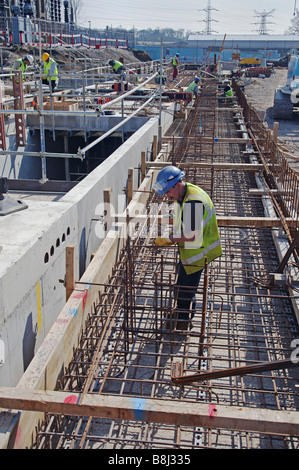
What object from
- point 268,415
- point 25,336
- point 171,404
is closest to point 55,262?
point 25,336

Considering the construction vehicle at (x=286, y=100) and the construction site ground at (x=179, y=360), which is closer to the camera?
the construction site ground at (x=179, y=360)

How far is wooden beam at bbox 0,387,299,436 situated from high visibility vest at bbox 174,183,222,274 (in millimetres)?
2063

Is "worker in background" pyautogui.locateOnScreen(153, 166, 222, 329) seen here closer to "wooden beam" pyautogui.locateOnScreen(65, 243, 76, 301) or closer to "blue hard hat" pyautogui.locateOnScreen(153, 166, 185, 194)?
"blue hard hat" pyautogui.locateOnScreen(153, 166, 185, 194)

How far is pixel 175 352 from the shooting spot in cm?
467

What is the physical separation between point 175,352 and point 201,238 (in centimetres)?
120

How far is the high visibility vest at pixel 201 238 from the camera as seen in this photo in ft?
15.4

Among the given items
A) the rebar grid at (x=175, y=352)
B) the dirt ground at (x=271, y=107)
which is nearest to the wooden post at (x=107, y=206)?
the rebar grid at (x=175, y=352)

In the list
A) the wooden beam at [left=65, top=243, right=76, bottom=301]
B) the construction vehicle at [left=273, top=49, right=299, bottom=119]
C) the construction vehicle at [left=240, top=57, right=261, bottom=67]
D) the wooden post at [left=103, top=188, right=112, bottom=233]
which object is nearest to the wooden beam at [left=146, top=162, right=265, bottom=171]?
the wooden post at [left=103, top=188, right=112, bottom=233]

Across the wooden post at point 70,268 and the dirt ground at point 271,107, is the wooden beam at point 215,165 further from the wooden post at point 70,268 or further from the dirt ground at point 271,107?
the wooden post at point 70,268

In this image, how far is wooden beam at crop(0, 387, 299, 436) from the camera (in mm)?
2711

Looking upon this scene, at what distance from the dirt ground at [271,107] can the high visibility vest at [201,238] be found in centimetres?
989

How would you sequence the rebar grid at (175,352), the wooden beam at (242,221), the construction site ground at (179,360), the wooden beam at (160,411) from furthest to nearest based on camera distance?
the wooden beam at (242,221) → the rebar grid at (175,352) → the construction site ground at (179,360) → the wooden beam at (160,411)

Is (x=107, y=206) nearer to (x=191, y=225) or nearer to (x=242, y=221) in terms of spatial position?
(x=242, y=221)

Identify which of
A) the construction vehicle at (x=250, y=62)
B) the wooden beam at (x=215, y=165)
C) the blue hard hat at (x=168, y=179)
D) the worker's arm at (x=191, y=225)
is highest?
the construction vehicle at (x=250, y=62)
